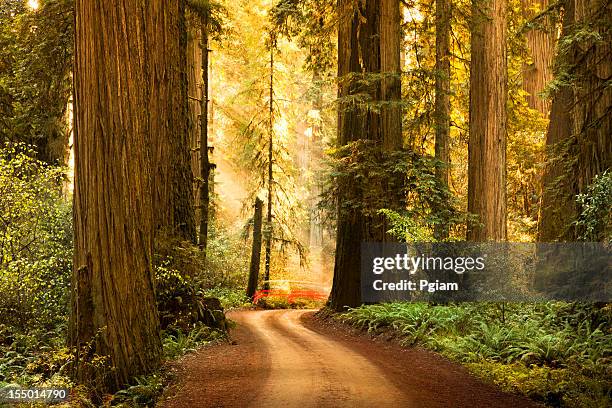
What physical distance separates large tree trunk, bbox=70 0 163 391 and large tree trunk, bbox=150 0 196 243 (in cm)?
355

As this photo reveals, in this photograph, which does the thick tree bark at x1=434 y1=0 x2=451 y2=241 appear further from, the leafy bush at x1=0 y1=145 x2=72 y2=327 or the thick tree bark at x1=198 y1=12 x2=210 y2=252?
the leafy bush at x1=0 y1=145 x2=72 y2=327

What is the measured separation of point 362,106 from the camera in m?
14.7

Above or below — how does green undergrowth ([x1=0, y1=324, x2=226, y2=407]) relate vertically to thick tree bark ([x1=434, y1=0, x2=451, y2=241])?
below

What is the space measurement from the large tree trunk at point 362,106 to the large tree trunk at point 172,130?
383 centimetres

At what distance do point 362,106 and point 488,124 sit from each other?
292 cm

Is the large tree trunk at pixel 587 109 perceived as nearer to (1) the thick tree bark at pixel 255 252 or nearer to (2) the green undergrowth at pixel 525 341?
(2) the green undergrowth at pixel 525 341

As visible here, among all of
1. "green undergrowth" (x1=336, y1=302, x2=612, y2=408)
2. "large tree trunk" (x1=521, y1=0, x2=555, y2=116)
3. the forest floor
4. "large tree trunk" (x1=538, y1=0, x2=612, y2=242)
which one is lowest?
the forest floor

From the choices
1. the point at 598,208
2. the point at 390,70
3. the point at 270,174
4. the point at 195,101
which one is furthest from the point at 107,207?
the point at 270,174

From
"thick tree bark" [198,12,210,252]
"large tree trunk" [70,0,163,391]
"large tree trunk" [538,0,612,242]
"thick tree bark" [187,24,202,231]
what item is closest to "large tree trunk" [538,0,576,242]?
"large tree trunk" [538,0,612,242]

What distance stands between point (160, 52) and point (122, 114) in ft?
13.9

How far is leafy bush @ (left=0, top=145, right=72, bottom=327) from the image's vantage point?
1160 cm

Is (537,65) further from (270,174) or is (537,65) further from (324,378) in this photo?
(324,378)

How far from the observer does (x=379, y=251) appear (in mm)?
15992

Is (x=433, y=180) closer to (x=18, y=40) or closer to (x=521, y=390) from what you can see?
(x=521, y=390)
